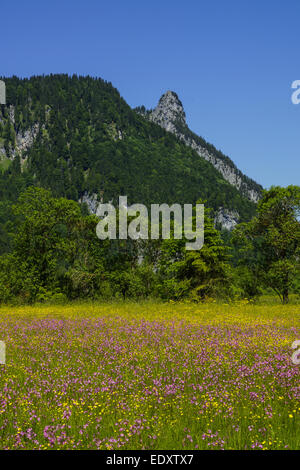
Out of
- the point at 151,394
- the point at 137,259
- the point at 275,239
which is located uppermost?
the point at 275,239

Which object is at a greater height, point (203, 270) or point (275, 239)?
point (275, 239)

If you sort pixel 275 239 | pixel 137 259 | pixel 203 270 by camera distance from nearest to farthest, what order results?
pixel 203 270
pixel 275 239
pixel 137 259

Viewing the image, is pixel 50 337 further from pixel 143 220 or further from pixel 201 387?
pixel 143 220

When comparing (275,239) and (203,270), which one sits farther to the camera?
(275,239)

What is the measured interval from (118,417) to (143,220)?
34.6 metres

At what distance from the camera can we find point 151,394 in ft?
20.7

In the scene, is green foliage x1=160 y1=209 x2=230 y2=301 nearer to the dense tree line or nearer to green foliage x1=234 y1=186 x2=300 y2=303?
the dense tree line

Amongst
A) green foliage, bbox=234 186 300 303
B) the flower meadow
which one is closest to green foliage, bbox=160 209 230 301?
green foliage, bbox=234 186 300 303

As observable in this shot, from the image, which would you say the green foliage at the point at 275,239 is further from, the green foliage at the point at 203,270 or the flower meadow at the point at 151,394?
the flower meadow at the point at 151,394

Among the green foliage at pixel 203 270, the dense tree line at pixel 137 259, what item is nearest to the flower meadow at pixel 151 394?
the green foliage at pixel 203 270

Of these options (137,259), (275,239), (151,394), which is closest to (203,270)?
(275,239)

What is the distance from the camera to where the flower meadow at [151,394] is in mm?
4676

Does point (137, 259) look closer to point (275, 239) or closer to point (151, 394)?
point (275, 239)
